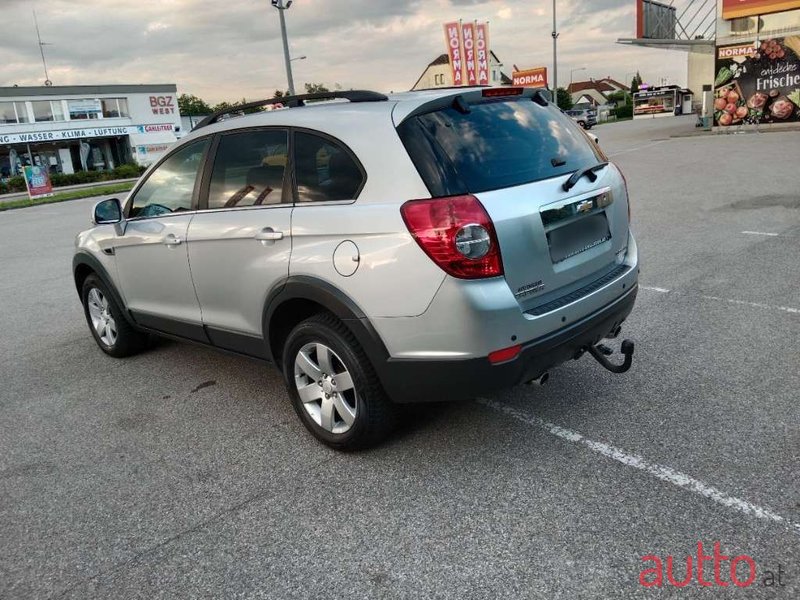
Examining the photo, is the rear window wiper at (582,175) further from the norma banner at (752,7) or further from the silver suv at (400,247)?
the norma banner at (752,7)

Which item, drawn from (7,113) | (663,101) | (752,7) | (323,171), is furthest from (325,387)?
(663,101)

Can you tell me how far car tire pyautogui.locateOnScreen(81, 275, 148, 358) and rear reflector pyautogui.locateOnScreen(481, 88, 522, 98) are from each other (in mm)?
3243

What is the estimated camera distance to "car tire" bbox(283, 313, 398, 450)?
3.12 metres

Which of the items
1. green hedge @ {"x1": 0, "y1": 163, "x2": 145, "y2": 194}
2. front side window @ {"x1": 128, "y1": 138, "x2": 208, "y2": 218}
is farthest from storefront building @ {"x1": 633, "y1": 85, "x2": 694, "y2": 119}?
front side window @ {"x1": 128, "y1": 138, "x2": 208, "y2": 218}

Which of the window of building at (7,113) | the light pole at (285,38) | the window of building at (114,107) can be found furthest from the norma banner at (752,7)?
the window of building at (7,113)

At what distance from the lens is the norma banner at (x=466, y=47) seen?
36438 mm

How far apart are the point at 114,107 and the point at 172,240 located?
5421 cm

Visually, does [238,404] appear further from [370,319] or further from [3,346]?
[3,346]

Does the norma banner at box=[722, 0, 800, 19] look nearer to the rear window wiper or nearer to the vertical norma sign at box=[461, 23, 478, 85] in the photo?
the vertical norma sign at box=[461, 23, 478, 85]

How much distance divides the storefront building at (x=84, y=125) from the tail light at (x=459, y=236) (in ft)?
167

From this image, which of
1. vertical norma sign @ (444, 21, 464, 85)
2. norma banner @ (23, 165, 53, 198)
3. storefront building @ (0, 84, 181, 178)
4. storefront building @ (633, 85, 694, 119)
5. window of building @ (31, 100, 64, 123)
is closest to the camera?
norma banner @ (23, 165, 53, 198)

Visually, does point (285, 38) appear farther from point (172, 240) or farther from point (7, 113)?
point (7, 113)

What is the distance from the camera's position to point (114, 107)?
169ft

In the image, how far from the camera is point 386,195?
9.58 ft
